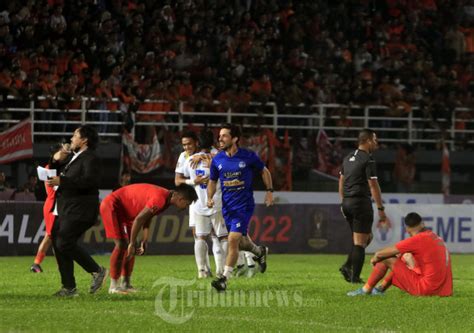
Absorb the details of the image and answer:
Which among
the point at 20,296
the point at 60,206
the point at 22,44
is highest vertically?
the point at 22,44

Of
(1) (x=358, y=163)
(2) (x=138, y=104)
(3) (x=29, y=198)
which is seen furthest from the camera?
(2) (x=138, y=104)

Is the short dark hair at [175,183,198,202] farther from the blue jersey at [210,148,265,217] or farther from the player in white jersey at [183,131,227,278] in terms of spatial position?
the player in white jersey at [183,131,227,278]

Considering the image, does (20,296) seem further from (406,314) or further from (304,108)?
(304,108)

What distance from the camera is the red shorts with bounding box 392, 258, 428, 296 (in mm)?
14962

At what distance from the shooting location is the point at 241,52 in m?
31.6

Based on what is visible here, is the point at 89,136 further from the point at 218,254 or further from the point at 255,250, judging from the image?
the point at 218,254

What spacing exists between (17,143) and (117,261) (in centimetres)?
1226

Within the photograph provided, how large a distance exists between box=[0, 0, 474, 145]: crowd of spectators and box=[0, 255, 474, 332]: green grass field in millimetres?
10365

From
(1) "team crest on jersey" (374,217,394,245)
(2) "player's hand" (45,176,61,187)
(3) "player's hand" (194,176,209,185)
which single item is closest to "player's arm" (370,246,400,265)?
(2) "player's hand" (45,176,61,187)

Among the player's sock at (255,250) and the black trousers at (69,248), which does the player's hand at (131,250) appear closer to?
the black trousers at (69,248)

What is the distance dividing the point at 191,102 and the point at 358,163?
11.8 metres

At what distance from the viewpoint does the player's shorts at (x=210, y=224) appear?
18.7 m

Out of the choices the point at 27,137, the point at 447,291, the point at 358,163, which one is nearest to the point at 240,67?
the point at 27,137

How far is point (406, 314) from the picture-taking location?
1322 centimetres
